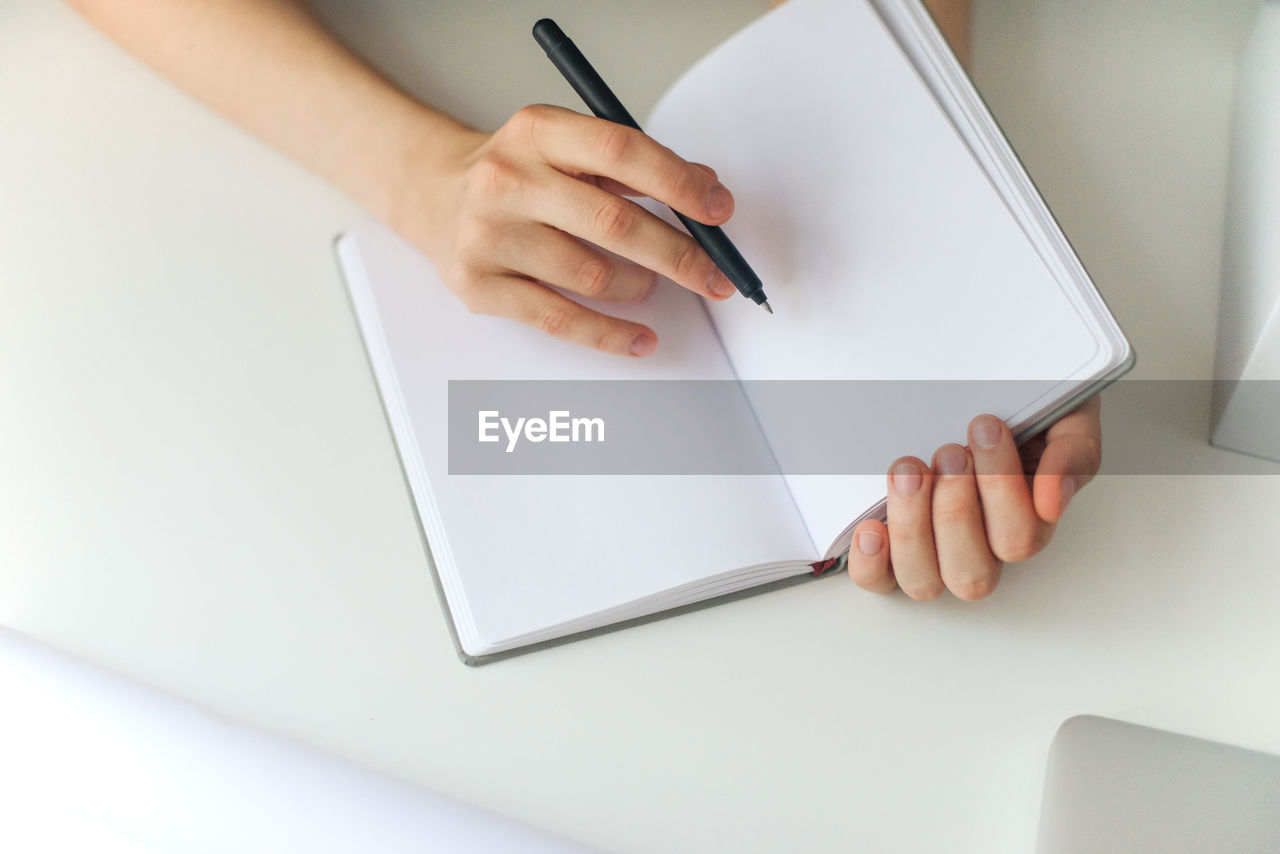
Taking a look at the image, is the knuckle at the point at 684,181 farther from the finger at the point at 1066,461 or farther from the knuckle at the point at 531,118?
the finger at the point at 1066,461

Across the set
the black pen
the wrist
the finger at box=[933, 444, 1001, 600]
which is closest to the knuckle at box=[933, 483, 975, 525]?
the finger at box=[933, 444, 1001, 600]

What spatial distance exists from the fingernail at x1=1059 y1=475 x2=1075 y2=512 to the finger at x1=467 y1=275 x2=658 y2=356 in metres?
0.24

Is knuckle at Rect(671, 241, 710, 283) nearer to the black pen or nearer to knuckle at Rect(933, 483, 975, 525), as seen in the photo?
the black pen

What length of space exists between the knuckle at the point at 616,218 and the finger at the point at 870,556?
0.20 metres

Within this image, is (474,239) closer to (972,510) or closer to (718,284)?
(718,284)

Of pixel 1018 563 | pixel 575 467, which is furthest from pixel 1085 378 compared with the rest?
pixel 575 467

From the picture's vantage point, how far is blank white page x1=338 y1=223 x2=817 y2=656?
50cm

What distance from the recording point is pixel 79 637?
523 millimetres

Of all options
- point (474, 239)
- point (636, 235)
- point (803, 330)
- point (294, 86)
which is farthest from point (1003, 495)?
point (294, 86)

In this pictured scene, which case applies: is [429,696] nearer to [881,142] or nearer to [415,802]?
[415,802]

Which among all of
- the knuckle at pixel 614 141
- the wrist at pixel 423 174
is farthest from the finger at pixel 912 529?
the wrist at pixel 423 174

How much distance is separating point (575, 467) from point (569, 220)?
143mm

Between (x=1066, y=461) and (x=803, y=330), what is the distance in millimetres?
151
